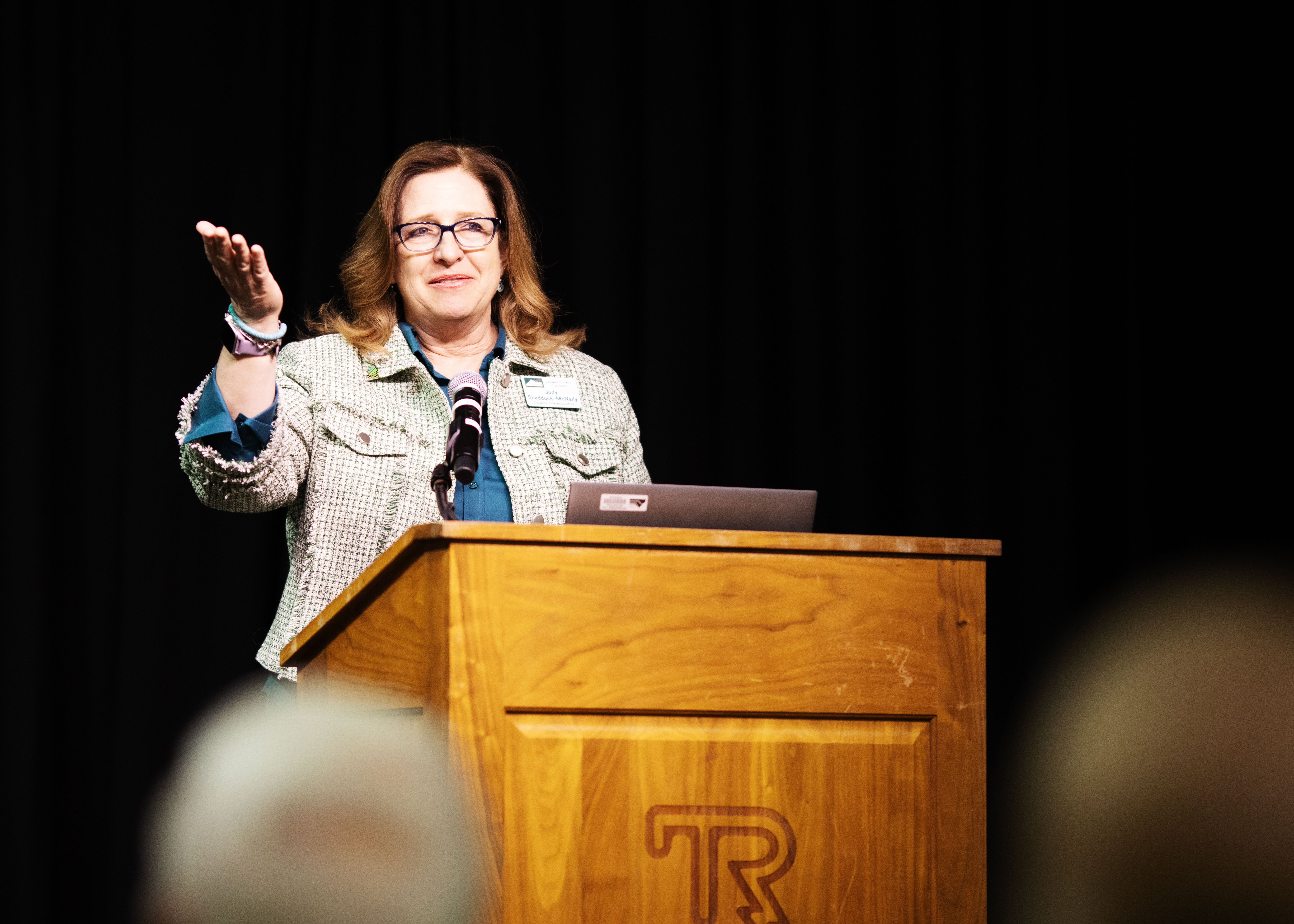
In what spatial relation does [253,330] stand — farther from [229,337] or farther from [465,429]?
[465,429]

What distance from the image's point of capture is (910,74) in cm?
335

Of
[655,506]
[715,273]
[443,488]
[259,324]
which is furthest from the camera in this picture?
[715,273]

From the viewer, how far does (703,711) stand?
4.28ft

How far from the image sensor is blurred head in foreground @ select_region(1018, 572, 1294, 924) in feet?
9.75

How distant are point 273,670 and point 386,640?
2.56ft

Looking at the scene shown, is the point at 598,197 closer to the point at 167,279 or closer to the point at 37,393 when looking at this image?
the point at 167,279

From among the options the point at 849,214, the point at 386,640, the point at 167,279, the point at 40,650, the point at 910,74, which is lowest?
the point at 40,650

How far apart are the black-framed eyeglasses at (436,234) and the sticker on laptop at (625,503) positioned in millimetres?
1154

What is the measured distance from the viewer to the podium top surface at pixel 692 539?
4.12 ft

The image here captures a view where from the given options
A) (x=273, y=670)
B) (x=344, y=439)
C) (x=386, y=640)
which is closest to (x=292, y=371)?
(x=344, y=439)

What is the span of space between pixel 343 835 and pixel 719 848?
0.46 metres

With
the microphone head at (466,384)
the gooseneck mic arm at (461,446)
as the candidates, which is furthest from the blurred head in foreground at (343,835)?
the microphone head at (466,384)

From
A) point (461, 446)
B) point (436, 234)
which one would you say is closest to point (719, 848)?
point (461, 446)

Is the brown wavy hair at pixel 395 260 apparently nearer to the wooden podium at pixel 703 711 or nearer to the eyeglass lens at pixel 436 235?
the eyeglass lens at pixel 436 235
